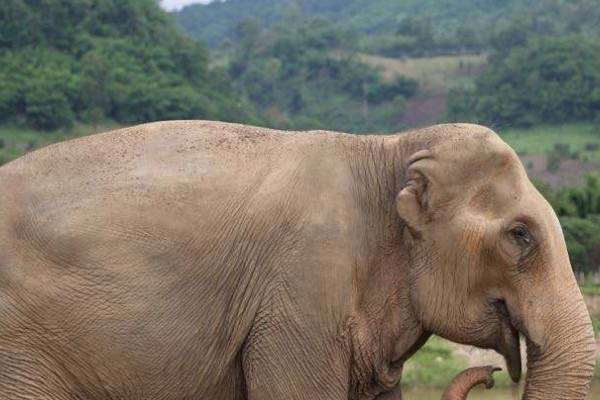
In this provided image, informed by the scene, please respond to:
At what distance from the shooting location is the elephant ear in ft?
19.2

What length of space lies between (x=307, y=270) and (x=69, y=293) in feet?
2.91

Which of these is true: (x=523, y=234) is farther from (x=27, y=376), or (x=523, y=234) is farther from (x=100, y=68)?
(x=100, y=68)

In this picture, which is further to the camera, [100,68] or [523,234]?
[100,68]

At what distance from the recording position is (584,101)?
7212 cm

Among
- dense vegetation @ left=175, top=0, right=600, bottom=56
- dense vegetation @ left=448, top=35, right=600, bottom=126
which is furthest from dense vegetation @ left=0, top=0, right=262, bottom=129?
dense vegetation @ left=175, top=0, right=600, bottom=56

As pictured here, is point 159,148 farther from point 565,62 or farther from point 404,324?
point 565,62

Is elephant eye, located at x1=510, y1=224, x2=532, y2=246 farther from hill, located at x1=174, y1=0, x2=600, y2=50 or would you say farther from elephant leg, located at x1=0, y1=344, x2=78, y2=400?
hill, located at x1=174, y1=0, x2=600, y2=50

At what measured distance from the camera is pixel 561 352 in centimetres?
570

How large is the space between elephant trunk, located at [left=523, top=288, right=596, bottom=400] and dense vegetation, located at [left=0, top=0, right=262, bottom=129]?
5259 centimetres

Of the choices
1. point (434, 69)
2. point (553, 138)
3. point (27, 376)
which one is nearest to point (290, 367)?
point (27, 376)

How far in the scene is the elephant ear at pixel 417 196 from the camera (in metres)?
5.85

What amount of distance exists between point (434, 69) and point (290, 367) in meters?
91.0

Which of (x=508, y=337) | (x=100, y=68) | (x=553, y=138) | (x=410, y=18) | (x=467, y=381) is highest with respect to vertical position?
(x=508, y=337)

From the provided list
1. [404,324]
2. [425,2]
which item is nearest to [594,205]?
[404,324]
